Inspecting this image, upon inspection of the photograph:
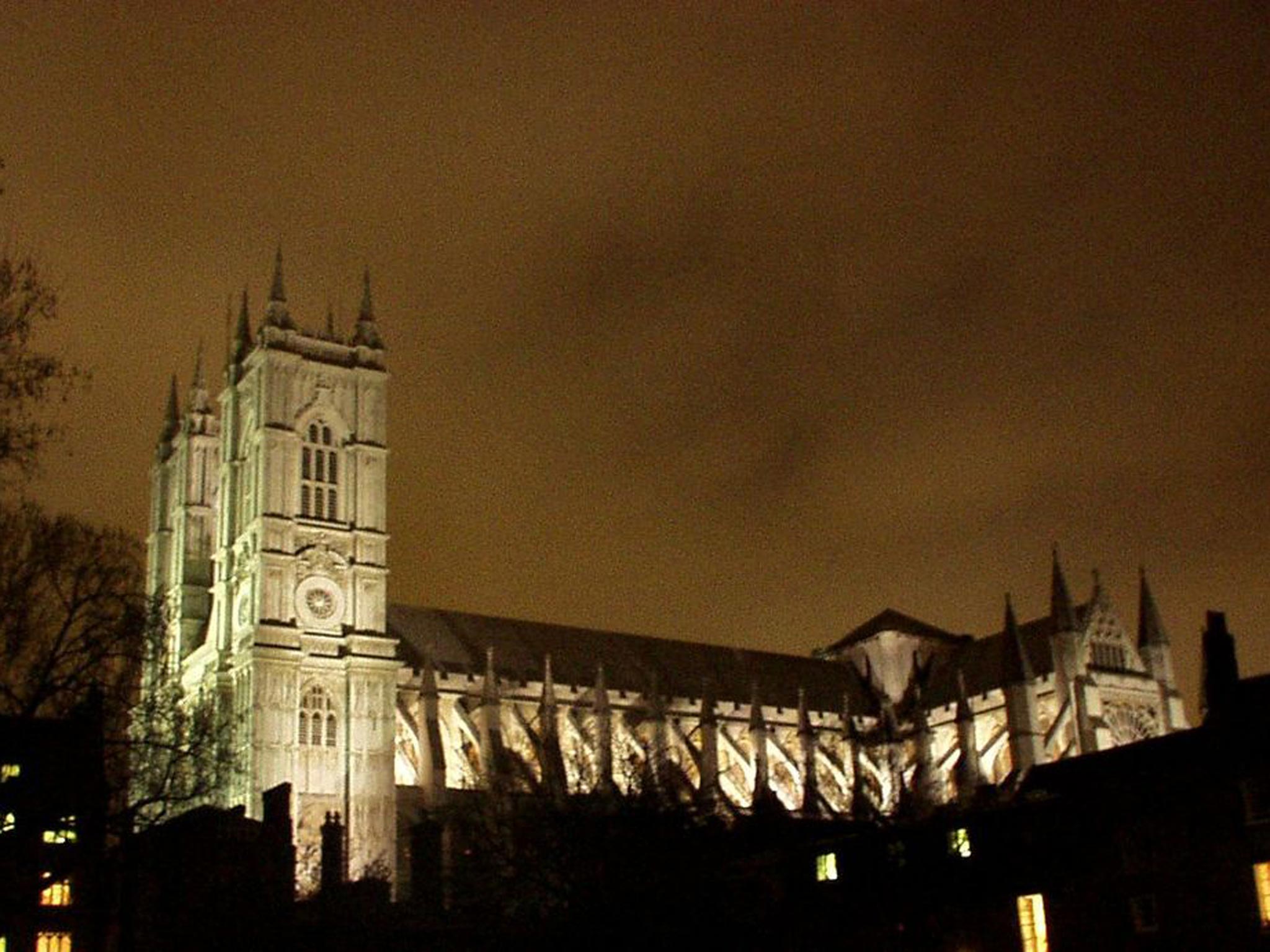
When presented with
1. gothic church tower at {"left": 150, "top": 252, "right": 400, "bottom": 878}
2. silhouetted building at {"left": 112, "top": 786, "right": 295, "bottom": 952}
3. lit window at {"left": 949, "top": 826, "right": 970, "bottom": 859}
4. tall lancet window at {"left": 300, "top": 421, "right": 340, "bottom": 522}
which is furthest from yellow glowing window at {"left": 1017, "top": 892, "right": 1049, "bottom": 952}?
tall lancet window at {"left": 300, "top": 421, "right": 340, "bottom": 522}

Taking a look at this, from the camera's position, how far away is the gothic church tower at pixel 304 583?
68375 millimetres

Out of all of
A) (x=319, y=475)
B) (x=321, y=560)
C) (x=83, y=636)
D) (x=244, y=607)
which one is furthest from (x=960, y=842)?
(x=319, y=475)

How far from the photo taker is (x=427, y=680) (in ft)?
243

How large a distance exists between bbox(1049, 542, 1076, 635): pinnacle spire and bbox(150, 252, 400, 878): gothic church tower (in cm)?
3370

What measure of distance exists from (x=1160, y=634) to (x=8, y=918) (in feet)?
226

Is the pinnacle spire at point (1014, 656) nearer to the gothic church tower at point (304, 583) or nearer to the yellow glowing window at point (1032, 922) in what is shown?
the gothic church tower at point (304, 583)

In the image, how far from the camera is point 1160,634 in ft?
299

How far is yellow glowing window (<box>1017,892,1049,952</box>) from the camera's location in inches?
1443

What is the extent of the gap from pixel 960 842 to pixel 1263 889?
739cm

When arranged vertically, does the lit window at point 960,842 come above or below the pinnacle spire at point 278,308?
below

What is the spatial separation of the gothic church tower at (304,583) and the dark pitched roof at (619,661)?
6589 mm

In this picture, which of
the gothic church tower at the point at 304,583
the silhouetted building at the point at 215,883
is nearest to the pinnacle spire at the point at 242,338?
the gothic church tower at the point at 304,583

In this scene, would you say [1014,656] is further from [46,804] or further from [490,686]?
[46,804]

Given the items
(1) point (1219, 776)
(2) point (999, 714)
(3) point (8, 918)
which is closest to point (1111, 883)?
(1) point (1219, 776)
